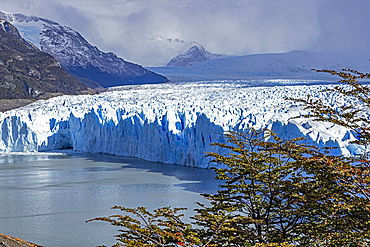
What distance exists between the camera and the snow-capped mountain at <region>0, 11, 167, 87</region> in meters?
52.1

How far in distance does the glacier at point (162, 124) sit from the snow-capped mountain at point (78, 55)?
32882 mm

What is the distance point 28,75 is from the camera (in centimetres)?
3725

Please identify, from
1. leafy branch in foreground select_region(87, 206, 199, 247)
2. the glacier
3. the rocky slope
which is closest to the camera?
leafy branch in foreground select_region(87, 206, 199, 247)

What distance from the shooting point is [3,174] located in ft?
37.1

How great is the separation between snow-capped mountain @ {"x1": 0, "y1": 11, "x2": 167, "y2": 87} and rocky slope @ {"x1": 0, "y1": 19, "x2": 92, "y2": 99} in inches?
364

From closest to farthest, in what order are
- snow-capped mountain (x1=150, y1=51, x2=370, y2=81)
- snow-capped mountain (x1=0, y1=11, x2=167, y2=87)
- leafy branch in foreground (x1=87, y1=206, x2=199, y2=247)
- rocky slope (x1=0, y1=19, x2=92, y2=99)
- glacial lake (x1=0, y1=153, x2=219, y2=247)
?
1. leafy branch in foreground (x1=87, y1=206, x2=199, y2=247)
2. glacial lake (x1=0, y1=153, x2=219, y2=247)
3. snow-capped mountain (x1=150, y1=51, x2=370, y2=81)
4. rocky slope (x1=0, y1=19, x2=92, y2=99)
5. snow-capped mountain (x1=0, y1=11, x2=167, y2=87)

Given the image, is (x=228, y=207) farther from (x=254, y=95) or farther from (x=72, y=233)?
(x=254, y=95)

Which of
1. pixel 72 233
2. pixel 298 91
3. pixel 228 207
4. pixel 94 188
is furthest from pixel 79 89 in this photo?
pixel 228 207

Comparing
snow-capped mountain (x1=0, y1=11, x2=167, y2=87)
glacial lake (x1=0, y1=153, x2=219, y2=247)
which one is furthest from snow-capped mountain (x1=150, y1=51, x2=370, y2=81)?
glacial lake (x1=0, y1=153, x2=219, y2=247)

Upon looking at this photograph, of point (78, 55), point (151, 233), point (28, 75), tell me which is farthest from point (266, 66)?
point (151, 233)

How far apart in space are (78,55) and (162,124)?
45.2m

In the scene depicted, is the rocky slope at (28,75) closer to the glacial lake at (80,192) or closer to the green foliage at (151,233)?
the glacial lake at (80,192)

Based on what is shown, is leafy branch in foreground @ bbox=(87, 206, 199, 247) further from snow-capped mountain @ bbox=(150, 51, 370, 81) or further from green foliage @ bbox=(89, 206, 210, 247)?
snow-capped mountain @ bbox=(150, 51, 370, 81)

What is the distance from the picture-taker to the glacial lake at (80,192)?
638 centimetres
